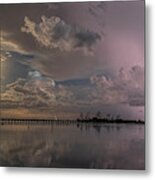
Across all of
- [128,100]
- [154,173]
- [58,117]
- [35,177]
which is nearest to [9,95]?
[58,117]

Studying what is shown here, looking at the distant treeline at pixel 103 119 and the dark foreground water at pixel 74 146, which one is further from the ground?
the distant treeline at pixel 103 119

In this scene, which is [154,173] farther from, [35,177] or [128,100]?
[35,177]

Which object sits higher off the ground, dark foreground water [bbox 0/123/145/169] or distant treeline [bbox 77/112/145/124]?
distant treeline [bbox 77/112/145/124]

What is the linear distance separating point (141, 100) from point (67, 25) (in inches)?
16.5

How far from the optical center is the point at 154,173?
64.9 inches

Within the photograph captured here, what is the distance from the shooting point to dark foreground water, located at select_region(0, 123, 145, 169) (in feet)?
5.38

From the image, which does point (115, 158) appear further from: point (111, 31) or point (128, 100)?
point (111, 31)

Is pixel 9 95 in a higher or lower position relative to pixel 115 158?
higher

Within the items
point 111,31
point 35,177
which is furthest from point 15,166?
point 111,31

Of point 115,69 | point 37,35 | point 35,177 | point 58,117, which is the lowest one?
point 35,177

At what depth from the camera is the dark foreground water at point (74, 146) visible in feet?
5.38

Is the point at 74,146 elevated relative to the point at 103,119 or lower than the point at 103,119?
lower

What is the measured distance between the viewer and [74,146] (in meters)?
1.67

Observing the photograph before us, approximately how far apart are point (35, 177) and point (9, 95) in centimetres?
35
